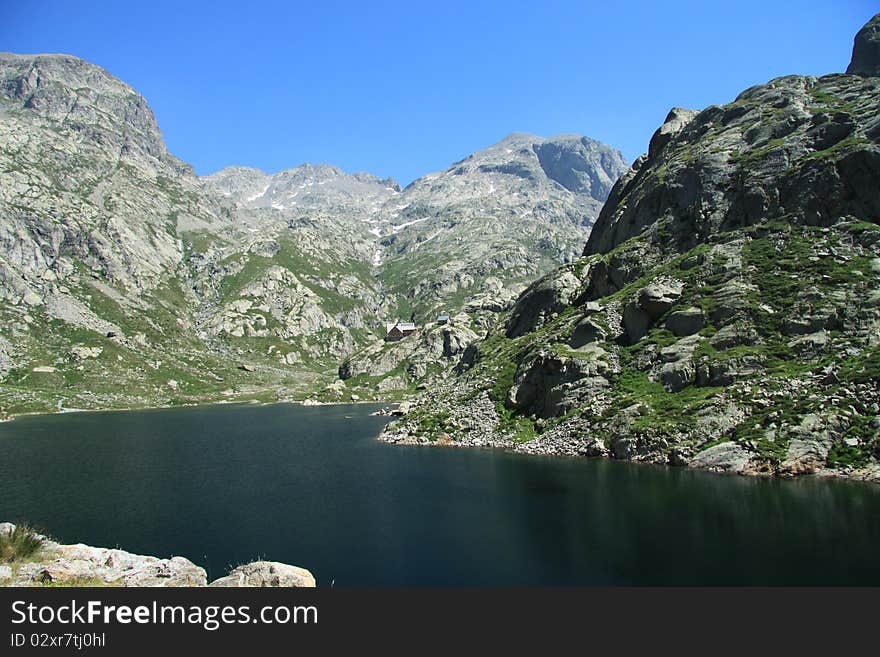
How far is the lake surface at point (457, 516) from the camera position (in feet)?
114

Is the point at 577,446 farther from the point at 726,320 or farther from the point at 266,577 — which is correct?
the point at 266,577

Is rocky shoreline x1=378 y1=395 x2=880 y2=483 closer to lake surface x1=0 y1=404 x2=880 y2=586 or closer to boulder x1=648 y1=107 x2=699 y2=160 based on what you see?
lake surface x1=0 y1=404 x2=880 y2=586

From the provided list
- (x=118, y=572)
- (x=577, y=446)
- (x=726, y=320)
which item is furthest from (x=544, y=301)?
(x=118, y=572)

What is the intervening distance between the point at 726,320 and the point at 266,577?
68198 mm

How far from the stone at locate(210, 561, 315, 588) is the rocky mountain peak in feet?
511

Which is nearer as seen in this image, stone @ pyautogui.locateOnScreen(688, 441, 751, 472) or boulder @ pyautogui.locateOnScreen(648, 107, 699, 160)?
stone @ pyautogui.locateOnScreen(688, 441, 751, 472)

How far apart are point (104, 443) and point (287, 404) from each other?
304 ft

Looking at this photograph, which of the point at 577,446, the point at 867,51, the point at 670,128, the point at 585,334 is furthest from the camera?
the point at 670,128

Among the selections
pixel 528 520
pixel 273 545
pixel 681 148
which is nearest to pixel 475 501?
pixel 528 520

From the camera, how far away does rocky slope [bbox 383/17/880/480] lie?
58.6 meters

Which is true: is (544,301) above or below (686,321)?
above

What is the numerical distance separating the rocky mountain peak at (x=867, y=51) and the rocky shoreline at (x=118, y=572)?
157 meters

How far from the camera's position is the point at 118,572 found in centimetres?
2922

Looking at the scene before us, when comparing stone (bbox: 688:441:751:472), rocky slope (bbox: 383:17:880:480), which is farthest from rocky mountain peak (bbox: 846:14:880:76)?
stone (bbox: 688:441:751:472)
